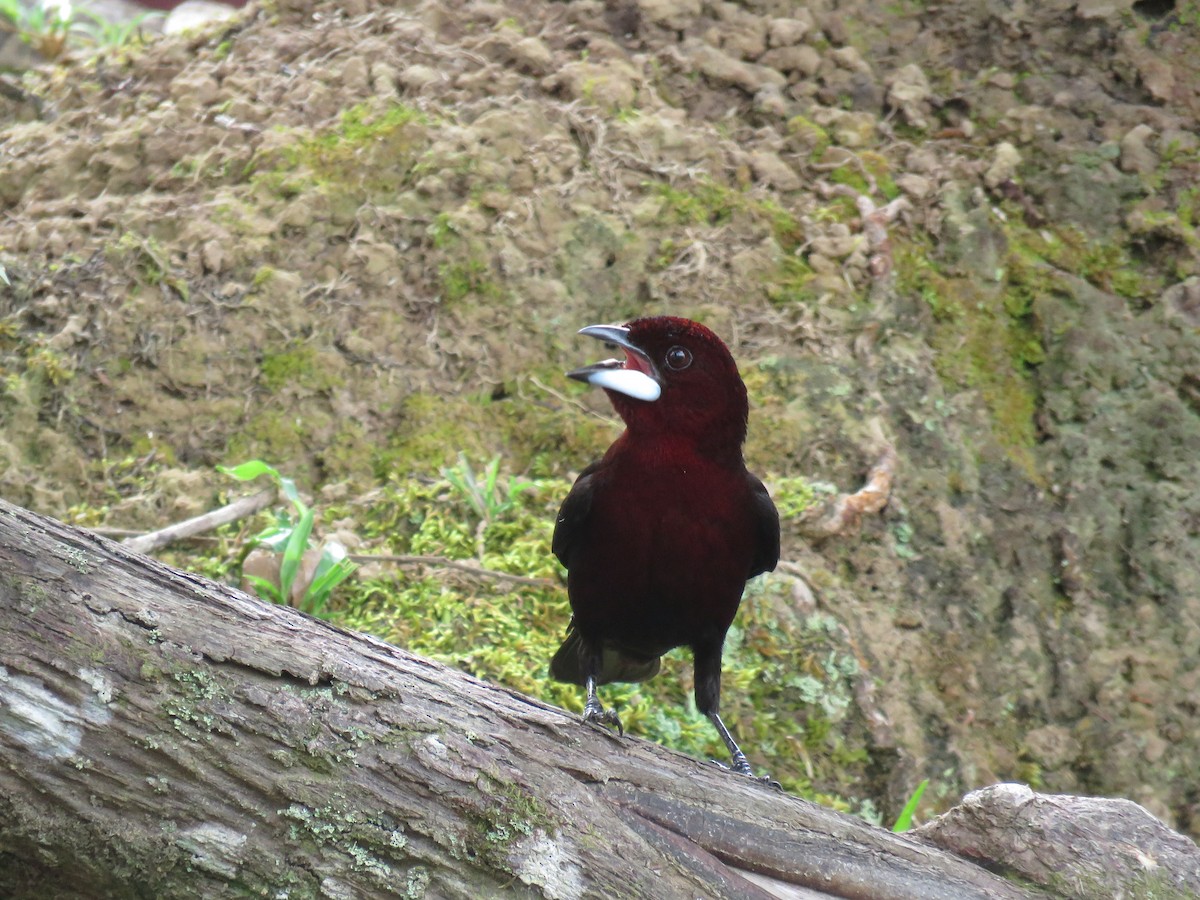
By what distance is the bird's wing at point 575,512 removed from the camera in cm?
318

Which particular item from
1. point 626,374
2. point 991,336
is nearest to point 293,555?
point 626,374

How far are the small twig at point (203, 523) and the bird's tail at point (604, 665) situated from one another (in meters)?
1.27

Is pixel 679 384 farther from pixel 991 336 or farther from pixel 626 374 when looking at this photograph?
pixel 991 336

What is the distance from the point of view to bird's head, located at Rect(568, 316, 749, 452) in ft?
9.82

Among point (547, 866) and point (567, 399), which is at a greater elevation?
point (547, 866)

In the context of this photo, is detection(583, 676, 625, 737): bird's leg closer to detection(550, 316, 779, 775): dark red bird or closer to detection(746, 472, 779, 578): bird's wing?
detection(550, 316, 779, 775): dark red bird

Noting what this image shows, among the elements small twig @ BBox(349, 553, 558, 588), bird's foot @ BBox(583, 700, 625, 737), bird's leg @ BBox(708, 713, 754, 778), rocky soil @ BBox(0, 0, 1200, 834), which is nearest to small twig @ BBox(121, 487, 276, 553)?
rocky soil @ BBox(0, 0, 1200, 834)

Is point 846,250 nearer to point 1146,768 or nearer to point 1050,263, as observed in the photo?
point 1050,263

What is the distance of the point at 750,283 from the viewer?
16.6 feet

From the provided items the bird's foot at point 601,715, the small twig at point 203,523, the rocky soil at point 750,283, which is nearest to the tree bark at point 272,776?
the bird's foot at point 601,715

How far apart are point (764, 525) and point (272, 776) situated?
1561 mm

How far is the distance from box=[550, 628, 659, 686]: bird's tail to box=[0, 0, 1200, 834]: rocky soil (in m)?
0.87

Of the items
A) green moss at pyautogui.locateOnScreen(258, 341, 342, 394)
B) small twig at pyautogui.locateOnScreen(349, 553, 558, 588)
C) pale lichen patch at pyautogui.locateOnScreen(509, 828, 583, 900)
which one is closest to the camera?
pale lichen patch at pyautogui.locateOnScreen(509, 828, 583, 900)

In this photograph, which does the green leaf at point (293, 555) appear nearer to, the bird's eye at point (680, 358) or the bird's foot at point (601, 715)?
the bird's foot at point (601, 715)
